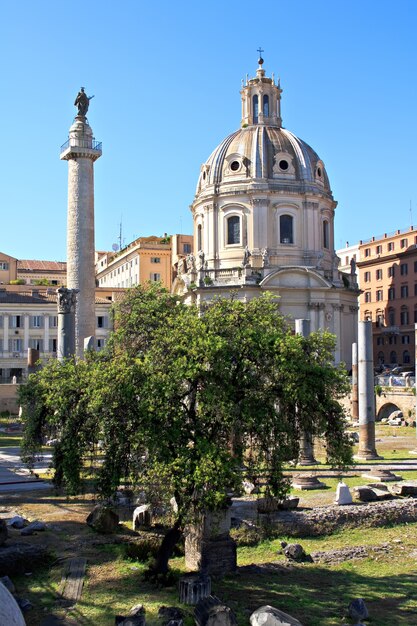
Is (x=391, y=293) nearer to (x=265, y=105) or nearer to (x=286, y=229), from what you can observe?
(x=286, y=229)

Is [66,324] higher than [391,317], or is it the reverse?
[391,317]

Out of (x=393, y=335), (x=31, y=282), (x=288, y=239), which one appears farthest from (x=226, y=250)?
(x=31, y=282)

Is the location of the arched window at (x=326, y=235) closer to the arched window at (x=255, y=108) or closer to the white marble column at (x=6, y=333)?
the arched window at (x=255, y=108)

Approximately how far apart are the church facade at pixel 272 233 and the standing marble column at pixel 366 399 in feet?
95.9

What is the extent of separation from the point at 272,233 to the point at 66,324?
36549 millimetres

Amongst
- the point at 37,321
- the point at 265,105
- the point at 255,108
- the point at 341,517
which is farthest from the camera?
the point at 255,108

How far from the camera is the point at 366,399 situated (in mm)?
31719

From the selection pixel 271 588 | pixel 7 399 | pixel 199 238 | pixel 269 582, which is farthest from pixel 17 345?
pixel 271 588

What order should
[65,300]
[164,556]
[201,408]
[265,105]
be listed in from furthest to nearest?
[265,105] → [65,300] → [164,556] → [201,408]

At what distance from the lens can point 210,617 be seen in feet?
37.9

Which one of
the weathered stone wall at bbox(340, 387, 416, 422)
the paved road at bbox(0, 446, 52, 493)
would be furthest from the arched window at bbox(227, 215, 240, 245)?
the paved road at bbox(0, 446, 52, 493)

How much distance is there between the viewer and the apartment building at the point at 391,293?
77500mm

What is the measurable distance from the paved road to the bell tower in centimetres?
4563

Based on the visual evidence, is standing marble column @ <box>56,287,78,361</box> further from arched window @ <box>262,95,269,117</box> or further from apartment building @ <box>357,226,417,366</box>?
apartment building @ <box>357,226,417,366</box>
